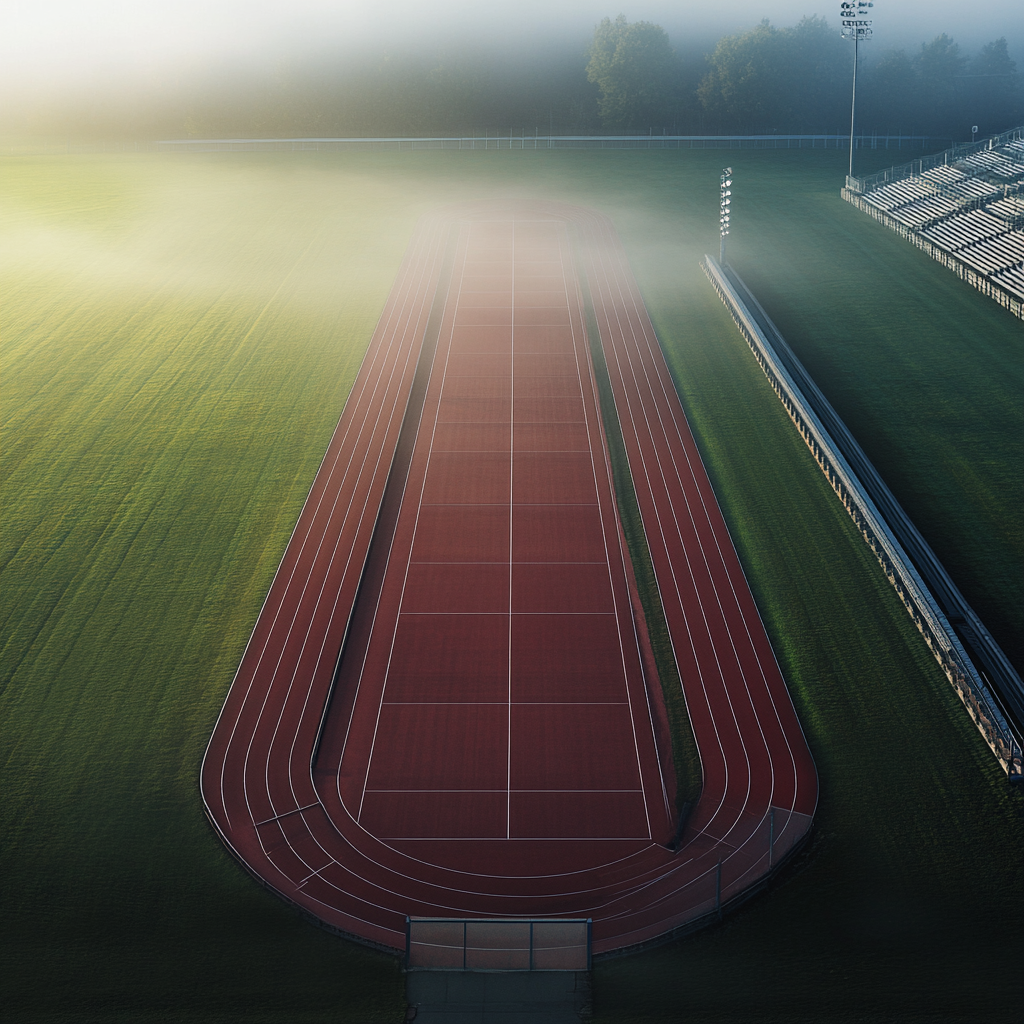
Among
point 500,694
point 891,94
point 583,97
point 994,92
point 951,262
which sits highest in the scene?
point 994,92

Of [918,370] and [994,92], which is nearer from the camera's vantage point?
[918,370]

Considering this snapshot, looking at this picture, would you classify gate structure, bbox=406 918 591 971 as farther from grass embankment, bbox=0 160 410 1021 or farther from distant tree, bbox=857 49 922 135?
distant tree, bbox=857 49 922 135

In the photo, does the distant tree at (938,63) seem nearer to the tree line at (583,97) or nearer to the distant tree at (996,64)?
the tree line at (583,97)

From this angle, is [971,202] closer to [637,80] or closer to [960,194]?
[960,194]

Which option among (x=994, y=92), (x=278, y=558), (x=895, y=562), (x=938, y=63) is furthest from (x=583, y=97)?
(x=895, y=562)

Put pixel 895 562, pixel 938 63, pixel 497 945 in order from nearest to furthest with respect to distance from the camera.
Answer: pixel 497 945 < pixel 895 562 < pixel 938 63

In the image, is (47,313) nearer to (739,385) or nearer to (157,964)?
(739,385)
